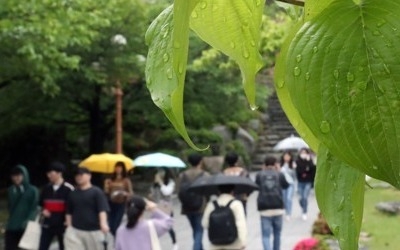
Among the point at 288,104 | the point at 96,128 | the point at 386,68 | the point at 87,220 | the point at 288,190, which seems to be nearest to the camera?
the point at 386,68

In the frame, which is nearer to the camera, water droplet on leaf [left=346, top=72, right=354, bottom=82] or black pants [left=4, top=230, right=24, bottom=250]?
water droplet on leaf [left=346, top=72, right=354, bottom=82]

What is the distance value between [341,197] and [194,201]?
28.4 feet

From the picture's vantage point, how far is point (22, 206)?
853 cm

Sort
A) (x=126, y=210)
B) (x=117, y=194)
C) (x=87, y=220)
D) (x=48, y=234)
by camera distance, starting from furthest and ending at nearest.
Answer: (x=117, y=194) → (x=48, y=234) → (x=126, y=210) → (x=87, y=220)

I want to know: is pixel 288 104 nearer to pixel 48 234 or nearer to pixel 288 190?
pixel 48 234

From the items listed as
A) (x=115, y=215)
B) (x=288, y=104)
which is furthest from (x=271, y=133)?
(x=288, y=104)

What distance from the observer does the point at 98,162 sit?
11.5 meters

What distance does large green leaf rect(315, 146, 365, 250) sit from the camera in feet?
1.84

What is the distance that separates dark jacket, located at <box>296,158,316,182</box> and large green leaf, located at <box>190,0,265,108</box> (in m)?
12.3

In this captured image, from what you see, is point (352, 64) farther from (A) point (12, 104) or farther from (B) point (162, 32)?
(A) point (12, 104)

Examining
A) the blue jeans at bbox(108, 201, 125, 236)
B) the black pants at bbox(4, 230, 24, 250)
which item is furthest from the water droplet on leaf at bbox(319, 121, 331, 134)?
the blue jeans at bbox(108, 201, 125, 236)

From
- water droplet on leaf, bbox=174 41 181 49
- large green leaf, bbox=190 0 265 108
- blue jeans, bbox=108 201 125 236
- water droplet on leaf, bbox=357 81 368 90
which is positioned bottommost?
blue jeans, bbox=108 201 125 236

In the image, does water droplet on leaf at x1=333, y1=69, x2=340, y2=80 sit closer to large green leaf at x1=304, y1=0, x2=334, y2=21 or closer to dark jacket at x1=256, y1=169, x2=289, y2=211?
large green leaf at x1=304, y1=0, x2=334, y2=21

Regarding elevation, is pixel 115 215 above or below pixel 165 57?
below
